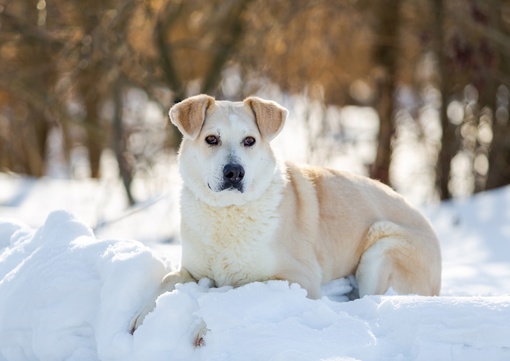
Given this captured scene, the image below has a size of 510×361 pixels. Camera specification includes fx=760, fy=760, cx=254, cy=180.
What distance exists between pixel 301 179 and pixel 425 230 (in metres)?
1.04

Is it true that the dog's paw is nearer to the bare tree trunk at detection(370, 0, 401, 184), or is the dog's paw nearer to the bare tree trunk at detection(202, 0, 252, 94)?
the bare tree trunk at detection(202, 0, 252, 94)

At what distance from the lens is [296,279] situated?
4.60 metres

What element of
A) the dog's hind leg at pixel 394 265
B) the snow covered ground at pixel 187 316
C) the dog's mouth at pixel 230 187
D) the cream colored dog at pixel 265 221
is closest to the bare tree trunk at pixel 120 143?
the snow covered ground at pixel 187 316

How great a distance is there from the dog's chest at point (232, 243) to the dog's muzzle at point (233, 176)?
0.27 metres

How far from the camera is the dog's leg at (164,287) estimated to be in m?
4.03

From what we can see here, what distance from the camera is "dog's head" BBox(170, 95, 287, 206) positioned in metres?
4.51

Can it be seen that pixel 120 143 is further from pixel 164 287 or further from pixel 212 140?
pixel 164 287

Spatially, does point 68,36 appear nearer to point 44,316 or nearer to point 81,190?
point 81,190

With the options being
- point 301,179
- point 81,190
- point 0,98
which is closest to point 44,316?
point 301,179

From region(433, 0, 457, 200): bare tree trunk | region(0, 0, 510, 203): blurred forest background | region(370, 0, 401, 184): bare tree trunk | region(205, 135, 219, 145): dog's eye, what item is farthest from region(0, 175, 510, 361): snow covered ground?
region(370, 0, 401, 184): bare tree trunk

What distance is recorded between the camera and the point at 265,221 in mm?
4734

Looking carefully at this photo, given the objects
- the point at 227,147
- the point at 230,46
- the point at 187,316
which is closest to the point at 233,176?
the point at 227,147

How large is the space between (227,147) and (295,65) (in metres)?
6.51

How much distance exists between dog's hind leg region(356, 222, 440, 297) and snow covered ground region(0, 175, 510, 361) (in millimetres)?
225
